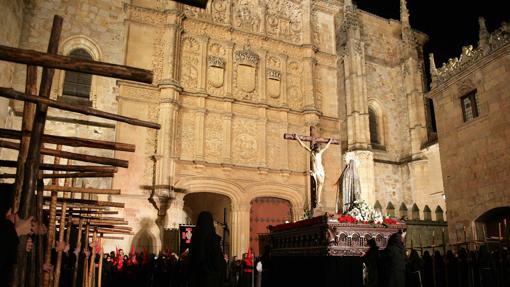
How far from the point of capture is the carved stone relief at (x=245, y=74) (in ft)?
60.2

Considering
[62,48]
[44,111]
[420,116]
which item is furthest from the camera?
[420,116]

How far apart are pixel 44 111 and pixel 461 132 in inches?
527

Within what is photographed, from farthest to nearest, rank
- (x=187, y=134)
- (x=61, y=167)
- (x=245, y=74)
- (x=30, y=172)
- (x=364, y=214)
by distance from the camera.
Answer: (x=245, y=74) → (x=187, y=134) → (x=364, y=214) → (x=61, y=167) → (x=30, y=172)

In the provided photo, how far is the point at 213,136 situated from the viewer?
17156 millimetres

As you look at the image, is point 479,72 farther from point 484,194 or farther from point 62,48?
point 62,48

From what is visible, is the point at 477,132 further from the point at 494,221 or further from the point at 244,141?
the point at 244,141

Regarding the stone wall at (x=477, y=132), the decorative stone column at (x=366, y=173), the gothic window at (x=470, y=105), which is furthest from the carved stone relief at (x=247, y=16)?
the gothic window at (x=470, y=105)

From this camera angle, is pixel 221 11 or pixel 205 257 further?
pixel 221 11

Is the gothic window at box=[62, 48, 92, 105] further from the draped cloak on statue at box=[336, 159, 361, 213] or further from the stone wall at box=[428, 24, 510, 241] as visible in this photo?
the stone wall at box=[428, 24, 510, 241]

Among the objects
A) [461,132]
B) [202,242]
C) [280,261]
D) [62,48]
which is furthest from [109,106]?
[461,132]

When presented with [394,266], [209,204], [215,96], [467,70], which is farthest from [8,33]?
[467,70]

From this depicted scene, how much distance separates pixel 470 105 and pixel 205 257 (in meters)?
11.8

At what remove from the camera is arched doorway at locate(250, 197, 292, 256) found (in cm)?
1722

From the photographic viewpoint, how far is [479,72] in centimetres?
1312
